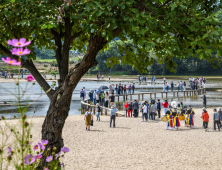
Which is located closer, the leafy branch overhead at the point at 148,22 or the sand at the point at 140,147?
the leafy branch overhead at the point at 148,22

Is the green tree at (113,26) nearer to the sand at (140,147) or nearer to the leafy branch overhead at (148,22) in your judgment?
the leafy branch overhead at (148,22)

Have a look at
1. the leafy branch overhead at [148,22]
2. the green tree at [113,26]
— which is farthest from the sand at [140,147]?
the leafy branch overhead at [148,22]

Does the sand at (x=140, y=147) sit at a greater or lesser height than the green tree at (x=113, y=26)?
lesser

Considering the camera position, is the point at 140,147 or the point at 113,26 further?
the point at 140,147

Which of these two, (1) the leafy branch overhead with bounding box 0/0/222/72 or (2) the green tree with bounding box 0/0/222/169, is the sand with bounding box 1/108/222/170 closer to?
(2) the green tree with bounding box 0/0/222/169

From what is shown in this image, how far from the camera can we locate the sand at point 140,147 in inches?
394

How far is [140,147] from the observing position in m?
12.5

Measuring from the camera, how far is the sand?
32.8ft

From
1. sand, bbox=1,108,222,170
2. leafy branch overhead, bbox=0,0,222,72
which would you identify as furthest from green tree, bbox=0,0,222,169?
sand, bbox=1,108,222,170

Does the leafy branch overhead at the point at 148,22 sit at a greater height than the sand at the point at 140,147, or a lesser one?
greater

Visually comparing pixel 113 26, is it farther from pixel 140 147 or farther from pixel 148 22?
pixel 140 147

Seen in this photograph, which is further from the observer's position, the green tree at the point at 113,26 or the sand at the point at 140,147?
the sand at the point at 140,147

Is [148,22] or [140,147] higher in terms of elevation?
[148,22]

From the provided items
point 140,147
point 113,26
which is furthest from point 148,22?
point 140,147
